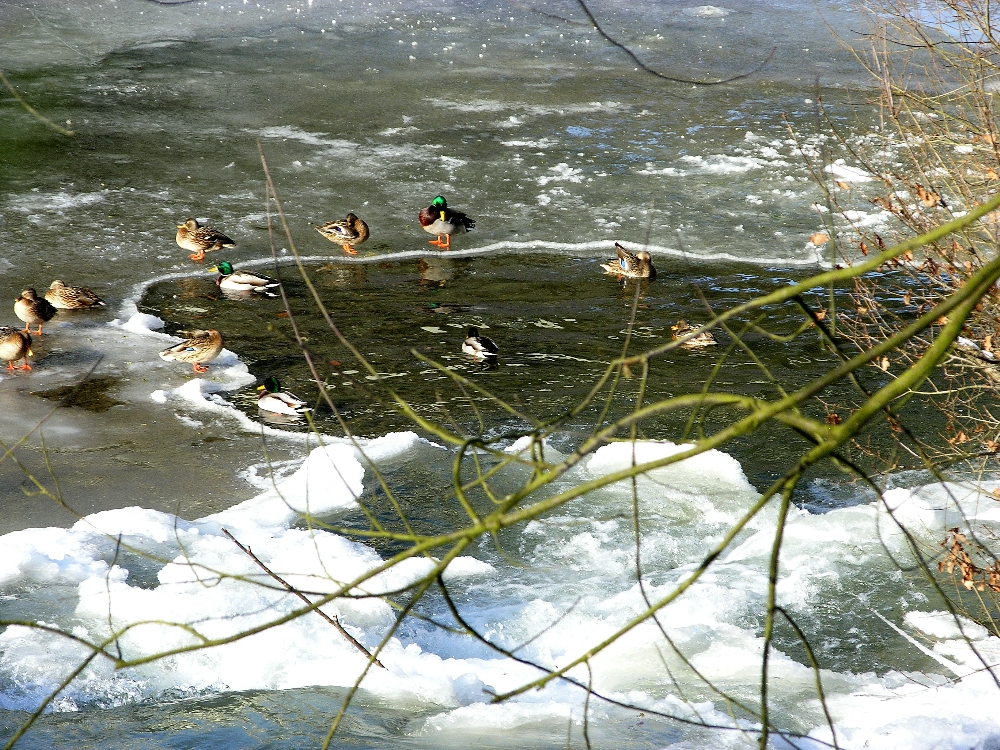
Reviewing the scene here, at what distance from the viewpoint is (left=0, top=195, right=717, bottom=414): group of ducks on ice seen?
6.93m

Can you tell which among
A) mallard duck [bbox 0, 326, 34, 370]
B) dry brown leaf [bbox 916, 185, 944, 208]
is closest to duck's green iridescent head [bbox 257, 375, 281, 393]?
mallard duck [bbox 0, 326, 34, 370]

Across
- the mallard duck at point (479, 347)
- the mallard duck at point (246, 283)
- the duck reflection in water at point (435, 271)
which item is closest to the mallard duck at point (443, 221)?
the duck reflection in water at point (435, 271)

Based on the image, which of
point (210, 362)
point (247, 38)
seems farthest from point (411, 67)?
point (210, 362)

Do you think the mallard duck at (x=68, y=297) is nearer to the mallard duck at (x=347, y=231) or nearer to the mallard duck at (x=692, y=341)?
the mallard duck at (x=347, y=231)

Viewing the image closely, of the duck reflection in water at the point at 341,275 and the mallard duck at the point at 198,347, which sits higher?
the mallard duck at the point at 198,347

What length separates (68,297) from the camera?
805 cm

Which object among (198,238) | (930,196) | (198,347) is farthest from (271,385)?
(930,196)

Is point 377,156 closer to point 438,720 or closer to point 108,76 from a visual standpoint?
point 108,76

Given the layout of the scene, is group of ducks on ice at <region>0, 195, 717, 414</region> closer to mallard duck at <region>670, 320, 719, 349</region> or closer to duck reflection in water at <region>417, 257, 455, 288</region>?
mallard duck at <region>670, 320, 719, 349</region>

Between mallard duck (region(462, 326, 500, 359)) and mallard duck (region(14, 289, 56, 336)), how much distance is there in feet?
10.6

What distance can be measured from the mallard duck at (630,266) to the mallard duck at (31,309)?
188 inches

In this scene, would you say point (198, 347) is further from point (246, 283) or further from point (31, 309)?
point (246, 283)

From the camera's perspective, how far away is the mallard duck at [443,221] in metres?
9.88

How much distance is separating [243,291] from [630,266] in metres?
3.50
